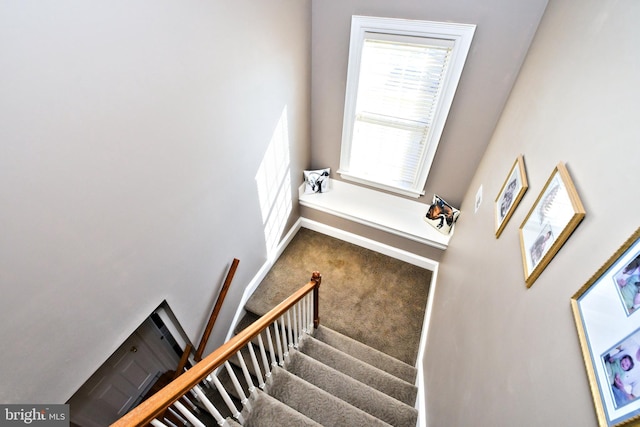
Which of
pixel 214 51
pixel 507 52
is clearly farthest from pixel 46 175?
pixel 507 52

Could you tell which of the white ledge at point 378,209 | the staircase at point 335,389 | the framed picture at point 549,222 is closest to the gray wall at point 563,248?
the framed picture at point 549,222

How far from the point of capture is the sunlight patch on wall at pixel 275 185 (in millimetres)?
2564

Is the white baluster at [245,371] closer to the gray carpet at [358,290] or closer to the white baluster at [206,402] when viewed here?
the white baluster at [206,402]

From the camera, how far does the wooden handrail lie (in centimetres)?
225

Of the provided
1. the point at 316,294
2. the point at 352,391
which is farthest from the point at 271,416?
the point at 316,294

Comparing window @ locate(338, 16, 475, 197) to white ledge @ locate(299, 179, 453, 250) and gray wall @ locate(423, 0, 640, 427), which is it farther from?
gray wall @ locate(423, 0, 640, 427)

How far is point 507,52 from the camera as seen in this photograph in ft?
7.06

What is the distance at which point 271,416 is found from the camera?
1.71m

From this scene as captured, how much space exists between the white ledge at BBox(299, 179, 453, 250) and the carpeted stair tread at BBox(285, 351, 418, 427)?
1.61m

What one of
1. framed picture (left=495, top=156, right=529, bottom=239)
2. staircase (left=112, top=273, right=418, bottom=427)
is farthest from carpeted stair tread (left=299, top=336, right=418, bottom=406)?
framed picture (left=495, top=156, right=529, bottom=239)

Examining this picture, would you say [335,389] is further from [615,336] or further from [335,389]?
[615,336]

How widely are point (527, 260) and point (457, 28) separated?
78.1 inches

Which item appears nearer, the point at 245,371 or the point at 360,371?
the point at 245,371

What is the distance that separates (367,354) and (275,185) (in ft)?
5.92
